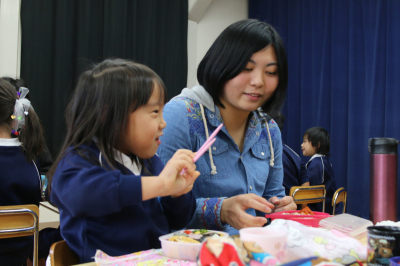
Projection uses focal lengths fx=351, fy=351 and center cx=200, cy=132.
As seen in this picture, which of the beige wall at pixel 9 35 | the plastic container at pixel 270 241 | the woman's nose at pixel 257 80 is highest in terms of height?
the beige wall at pixel 9 35

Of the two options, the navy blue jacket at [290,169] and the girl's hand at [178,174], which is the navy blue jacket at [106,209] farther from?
the navy blue jacket at [290,169]

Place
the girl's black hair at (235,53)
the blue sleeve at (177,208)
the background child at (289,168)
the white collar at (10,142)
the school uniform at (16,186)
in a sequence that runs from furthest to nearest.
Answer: the background child at (289,168), the white collar at (10,142), the school uniform at (16,186), the girl's black hair at (235,53), the blue sleeve at (177,208)

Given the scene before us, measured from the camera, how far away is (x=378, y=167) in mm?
1149

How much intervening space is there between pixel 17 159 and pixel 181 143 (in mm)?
1143

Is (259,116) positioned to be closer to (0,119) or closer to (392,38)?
(0,119)

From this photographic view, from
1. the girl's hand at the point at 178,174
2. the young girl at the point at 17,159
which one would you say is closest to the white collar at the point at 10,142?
the young girl at the point at 17,159

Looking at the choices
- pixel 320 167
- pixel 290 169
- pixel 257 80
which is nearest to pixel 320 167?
pixel 320 167

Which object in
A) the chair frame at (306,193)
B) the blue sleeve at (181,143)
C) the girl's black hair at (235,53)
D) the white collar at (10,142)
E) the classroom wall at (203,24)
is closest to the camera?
the blue sleeve at (181,143)

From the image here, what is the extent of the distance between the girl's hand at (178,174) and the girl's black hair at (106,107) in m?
0.17

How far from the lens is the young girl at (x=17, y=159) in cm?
178

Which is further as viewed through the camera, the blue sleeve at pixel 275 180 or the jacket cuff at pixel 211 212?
the blue sleeve at pixel 275 180

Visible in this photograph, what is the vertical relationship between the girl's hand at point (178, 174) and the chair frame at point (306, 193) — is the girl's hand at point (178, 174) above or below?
above

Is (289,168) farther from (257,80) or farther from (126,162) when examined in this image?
(126,162)

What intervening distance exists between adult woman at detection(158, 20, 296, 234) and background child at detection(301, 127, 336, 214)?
1989 millimetres
